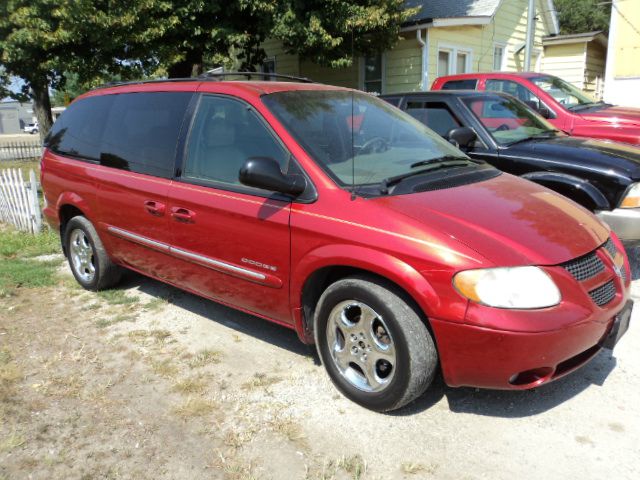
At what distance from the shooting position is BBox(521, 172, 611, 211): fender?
4742 mm

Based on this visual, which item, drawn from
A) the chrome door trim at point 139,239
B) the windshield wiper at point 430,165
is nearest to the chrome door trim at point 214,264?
the chrome door trim at point 139,239

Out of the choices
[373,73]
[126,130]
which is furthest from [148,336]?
[373,73]

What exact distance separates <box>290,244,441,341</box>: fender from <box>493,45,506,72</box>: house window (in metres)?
16.0

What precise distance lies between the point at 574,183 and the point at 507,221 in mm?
2296

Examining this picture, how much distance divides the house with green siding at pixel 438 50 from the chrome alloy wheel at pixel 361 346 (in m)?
12.2

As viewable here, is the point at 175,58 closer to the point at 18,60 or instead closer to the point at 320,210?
the point at 18,60

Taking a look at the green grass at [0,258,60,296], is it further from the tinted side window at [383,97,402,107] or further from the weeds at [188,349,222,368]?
the tinted side window at [383,97,402,107]

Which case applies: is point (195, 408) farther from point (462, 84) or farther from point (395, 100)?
point (462, 84)

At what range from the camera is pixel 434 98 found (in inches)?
238

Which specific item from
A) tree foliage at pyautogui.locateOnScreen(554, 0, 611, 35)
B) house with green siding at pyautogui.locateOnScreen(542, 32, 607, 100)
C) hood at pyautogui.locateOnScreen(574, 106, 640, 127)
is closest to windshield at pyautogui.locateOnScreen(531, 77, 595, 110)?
hood at pyautogui.locateOnScreen(574, 106, 640, 127)

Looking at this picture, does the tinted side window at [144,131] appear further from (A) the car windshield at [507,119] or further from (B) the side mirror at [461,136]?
(A) the car windshield at [507,119]

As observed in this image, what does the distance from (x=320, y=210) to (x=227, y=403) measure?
128 cm

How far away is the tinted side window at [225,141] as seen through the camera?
11.6 ft

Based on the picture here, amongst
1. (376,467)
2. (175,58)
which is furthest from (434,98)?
(175,58)
